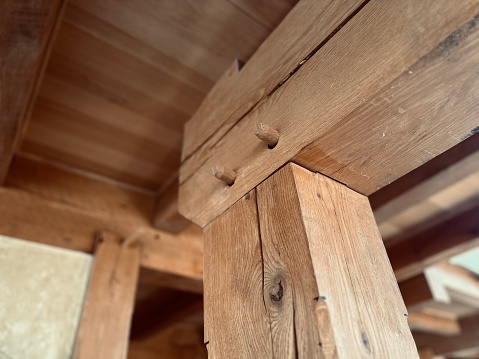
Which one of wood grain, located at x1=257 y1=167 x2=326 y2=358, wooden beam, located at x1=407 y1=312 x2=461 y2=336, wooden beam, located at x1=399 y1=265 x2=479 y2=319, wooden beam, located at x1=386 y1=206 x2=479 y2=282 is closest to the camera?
wood grain, located at x1=257 y1=167 x2=326 y2=358

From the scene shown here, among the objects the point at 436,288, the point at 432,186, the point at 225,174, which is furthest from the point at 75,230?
the point at 436,288

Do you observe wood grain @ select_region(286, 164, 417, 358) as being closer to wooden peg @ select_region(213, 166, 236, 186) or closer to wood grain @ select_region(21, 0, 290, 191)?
wooden peg @ select_region(213, 166, 236, 186)

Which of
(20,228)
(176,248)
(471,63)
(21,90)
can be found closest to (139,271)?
(176,248)

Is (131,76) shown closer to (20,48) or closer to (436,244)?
(20,48)

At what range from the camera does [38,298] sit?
1.09 meters

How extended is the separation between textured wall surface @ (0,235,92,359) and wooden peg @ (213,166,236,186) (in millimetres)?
746

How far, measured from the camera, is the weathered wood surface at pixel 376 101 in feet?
1.50

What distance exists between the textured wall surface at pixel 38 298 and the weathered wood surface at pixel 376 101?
702 millimetres

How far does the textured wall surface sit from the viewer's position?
1.02m

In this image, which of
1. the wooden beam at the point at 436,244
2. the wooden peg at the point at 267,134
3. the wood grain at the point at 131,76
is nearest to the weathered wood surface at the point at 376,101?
the wooden peg at the point at 267,134

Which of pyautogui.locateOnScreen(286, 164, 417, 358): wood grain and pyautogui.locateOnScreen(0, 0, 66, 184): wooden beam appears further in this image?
pyautogui.locateOnScreen(0, 0, 66, 184): wooden beam

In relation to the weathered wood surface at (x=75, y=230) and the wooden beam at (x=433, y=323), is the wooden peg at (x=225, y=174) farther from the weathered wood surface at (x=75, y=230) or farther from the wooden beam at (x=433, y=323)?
the wooden beam at (x=433, y=323)

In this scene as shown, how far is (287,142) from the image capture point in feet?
1.98

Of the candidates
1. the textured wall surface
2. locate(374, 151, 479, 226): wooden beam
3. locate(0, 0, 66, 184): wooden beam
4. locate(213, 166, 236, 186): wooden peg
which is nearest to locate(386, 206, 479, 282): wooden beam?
locate(374, 151, 479, 226): wooden beam
